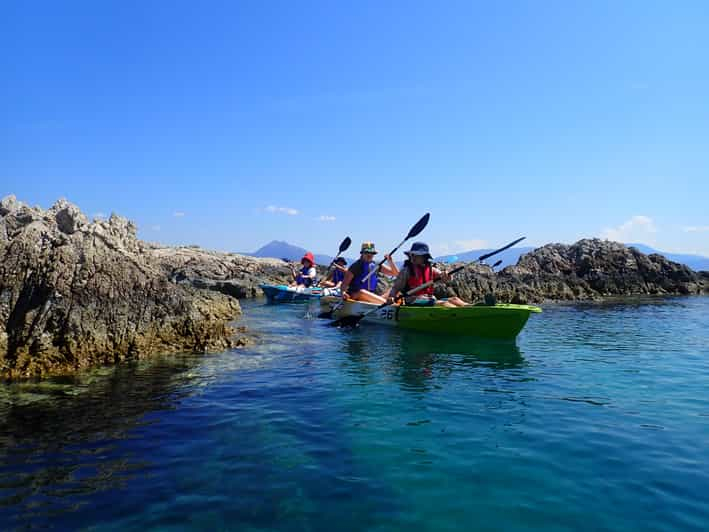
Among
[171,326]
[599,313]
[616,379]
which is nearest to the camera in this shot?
[616,379]

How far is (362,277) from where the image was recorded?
17094mm

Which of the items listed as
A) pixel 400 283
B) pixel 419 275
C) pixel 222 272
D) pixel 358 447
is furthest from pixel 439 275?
pixel 222 272

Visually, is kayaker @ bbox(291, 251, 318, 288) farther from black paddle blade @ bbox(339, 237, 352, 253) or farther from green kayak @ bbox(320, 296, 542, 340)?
green kayak @ bbox(320, 296, 542, 340)

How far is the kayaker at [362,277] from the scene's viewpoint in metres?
16.2

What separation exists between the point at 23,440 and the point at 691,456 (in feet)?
25.7

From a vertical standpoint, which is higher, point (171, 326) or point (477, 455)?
point (171, 326)

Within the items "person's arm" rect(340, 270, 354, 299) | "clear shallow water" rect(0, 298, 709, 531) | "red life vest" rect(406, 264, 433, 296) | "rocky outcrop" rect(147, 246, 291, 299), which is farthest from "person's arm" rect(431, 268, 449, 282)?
"rocky outcrop" rect(147, 246, 291, 299)

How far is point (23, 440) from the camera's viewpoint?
17.2 ft

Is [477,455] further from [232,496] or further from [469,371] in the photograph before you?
[469,371]

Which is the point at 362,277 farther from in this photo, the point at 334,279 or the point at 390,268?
the point at 334,279

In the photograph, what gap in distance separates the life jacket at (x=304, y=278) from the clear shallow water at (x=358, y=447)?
18743mm

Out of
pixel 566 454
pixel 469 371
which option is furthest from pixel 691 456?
pixel 469 371

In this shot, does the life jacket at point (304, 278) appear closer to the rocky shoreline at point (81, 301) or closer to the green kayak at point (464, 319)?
the green kayak at point (464, 319)

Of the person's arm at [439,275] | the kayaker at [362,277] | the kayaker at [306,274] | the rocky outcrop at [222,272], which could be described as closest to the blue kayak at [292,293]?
the kayaker at [306,274]
